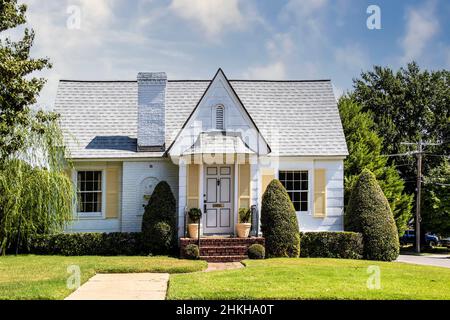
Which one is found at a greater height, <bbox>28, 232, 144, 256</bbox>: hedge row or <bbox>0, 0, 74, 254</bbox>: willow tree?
<bbox>0, 0, 74, 254</bbox>: willow tree

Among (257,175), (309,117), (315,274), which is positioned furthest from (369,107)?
(315,274)

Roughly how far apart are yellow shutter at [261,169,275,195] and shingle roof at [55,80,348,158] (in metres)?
0.94

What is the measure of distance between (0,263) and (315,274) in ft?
32.4

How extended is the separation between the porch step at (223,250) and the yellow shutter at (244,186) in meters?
2.06

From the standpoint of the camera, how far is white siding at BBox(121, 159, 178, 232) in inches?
944

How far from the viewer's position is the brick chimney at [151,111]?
957 inches

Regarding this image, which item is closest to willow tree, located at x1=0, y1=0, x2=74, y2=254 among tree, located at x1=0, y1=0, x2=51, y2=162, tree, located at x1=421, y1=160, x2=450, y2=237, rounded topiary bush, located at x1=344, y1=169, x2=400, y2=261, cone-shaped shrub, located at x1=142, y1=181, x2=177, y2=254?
tree, located at x1=0, y1=0, x2=51, y2=162

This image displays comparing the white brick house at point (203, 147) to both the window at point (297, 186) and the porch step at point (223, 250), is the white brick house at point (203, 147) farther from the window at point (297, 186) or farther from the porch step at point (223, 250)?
the porch step at point (223, 250)

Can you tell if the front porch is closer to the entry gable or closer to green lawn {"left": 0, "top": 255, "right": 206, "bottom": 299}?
green lawn {"left": 0, "top": 255, "right": 206, "bottom": 299}

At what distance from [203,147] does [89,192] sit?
548 centimetres

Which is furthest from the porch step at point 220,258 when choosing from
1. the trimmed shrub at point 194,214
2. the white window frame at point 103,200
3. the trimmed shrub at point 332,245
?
the white window frame at point 103,200

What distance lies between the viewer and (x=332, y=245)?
872 inches

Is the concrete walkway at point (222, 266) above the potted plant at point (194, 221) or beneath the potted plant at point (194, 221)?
beneath
